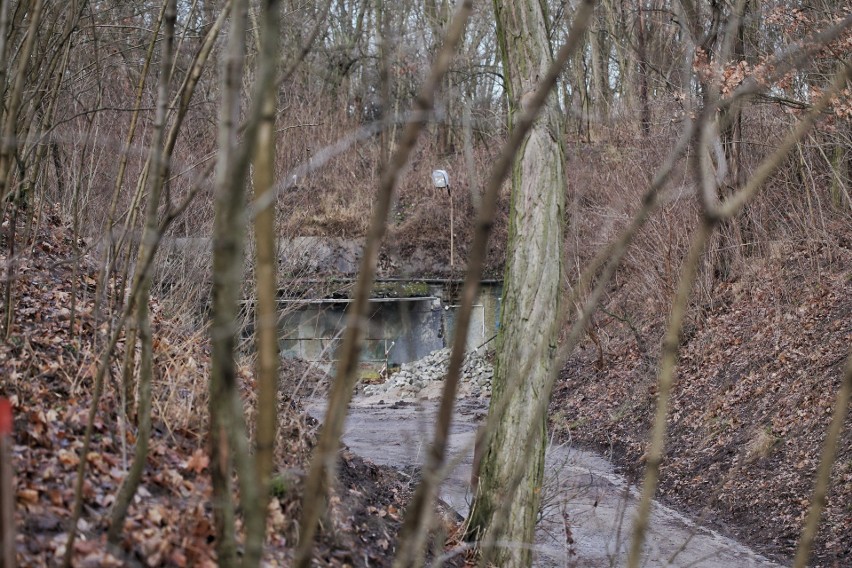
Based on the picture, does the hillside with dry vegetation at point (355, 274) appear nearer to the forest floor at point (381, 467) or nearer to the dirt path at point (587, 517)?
the forest floor at point (381, 467)

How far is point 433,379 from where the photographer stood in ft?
62.2

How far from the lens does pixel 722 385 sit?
416 inches

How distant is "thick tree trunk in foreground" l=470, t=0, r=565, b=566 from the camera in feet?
17.7

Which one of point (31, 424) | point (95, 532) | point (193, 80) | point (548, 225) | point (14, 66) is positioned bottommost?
point (95, 532)

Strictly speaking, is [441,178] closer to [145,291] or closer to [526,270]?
[526,270]

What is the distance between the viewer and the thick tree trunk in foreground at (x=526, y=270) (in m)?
5.39

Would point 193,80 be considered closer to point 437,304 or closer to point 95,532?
point 95,532

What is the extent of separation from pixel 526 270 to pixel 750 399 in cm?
533

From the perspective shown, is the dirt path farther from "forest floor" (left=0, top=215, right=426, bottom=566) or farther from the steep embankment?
"forest floor" (left=0, top=215, right=426, bottom=566)

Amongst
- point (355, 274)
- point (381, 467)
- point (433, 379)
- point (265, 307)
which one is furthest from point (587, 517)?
point (355, 274)

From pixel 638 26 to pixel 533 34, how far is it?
13.4m

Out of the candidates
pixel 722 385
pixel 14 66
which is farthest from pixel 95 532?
pixel 722 385

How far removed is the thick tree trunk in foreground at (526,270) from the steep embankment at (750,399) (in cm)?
81

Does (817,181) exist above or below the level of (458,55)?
below
